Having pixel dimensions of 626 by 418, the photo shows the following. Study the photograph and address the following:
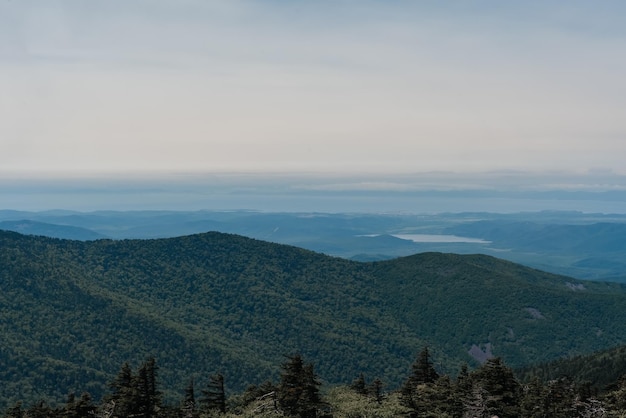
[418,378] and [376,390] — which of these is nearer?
[376,390]

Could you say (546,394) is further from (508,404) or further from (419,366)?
(419,366)

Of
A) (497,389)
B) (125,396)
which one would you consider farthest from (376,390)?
(125,396)

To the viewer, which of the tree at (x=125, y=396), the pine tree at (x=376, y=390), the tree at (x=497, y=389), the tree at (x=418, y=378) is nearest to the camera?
the tree at (x=497, y=389)

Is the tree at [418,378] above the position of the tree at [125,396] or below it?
below

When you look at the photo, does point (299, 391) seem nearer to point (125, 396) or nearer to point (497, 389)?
point (125, 396)

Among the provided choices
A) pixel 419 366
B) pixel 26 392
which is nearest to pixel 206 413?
pixel 419 366

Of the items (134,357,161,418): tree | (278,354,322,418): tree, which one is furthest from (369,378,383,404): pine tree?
(134,357,161,418): tree

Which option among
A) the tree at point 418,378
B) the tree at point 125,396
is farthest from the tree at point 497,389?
the tree at point 125,396

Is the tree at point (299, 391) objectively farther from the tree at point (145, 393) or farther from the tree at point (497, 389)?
the tree at point (497, 389)

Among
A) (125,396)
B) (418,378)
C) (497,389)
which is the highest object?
(497,389)
